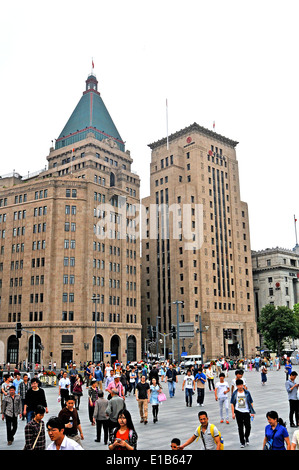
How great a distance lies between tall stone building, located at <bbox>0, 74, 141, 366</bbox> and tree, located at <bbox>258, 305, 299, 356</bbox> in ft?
74.6

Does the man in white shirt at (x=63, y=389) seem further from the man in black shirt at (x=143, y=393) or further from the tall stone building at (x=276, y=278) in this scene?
the tall stone building at (x=276, y=278)

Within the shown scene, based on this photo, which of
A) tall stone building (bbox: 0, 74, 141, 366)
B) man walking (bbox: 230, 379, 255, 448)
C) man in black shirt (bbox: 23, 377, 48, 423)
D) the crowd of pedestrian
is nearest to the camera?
the crowd of pedestrian

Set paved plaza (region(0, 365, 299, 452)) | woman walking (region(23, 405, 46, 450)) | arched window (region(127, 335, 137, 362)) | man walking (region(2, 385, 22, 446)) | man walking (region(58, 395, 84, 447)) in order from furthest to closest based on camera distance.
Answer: arched window (region(127, 335, 137, 362)) → man walking (region(2, 385, 22, 446)) → paved plaza (region(0, 365, 299, 452)) → man walking (region(58, 395, 84, 447)) → woman walking (region(23, 405, 46, 450))

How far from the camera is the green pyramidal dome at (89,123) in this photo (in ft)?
276

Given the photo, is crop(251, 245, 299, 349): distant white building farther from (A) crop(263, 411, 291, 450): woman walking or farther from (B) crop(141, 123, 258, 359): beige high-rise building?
(A) crop(263, 411, 291, 450): woman walking

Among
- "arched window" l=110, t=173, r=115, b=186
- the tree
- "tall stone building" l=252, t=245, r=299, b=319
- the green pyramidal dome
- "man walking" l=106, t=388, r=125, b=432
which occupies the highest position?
the green pyramidal dome

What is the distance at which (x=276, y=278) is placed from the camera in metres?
108

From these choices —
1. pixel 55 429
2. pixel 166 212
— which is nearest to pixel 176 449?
pixel 55 429

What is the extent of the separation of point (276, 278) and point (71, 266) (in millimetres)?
58287

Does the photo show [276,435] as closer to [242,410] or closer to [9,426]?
[242,410]

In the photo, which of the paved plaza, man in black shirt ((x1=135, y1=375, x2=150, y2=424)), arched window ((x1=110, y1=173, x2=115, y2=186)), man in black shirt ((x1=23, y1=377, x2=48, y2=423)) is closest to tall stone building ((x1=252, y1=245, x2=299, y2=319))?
arched window ((x1=110, y1=173, x2=115, y2=186))

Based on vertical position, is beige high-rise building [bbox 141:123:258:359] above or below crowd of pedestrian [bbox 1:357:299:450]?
above

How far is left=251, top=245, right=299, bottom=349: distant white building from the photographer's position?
106812 mm

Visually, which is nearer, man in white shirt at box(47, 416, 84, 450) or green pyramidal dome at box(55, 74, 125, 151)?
man in white shirt at box(47, 416, 84, 450)
